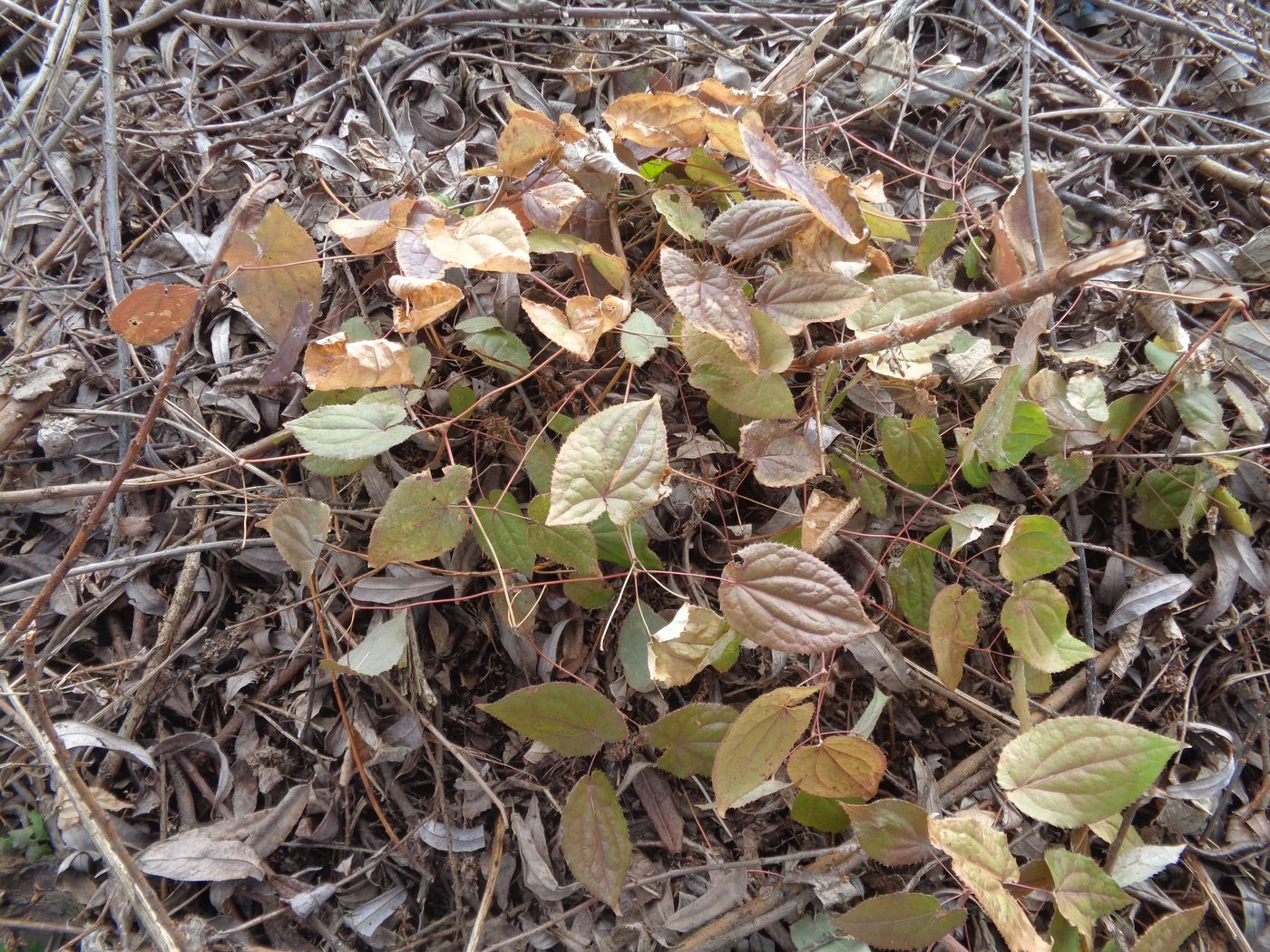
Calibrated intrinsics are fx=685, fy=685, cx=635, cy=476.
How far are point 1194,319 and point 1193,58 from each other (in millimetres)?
668

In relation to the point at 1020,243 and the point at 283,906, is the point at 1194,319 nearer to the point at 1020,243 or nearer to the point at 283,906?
the point at 1020,243

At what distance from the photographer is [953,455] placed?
3.96 ft

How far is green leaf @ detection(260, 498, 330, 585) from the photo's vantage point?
996 mm

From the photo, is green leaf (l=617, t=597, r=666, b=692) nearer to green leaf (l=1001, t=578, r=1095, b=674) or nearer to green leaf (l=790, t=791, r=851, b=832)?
green leaf (l=790, t=791, r=851, b=832)

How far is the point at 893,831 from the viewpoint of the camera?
3.06 ft

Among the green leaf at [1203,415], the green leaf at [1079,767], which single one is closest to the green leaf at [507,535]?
the green leaf at [1079,767]

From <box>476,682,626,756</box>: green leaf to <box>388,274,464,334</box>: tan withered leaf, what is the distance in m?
0.54

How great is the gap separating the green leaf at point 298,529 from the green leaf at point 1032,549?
1002mm

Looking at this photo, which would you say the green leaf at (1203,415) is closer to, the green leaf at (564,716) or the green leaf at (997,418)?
the green leaf at (997,418)

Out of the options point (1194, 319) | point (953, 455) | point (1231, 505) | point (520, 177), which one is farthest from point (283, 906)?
point (1194, 319)

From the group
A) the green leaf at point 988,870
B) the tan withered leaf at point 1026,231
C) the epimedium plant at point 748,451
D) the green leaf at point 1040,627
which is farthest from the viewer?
the tan withered leaf at point 1026,231

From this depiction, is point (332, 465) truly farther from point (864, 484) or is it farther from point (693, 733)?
point (864, 484)

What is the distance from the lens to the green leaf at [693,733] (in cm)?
99

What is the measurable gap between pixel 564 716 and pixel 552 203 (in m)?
0.79
